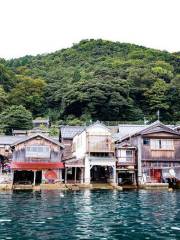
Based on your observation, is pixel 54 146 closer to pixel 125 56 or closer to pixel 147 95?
pixel 147 95

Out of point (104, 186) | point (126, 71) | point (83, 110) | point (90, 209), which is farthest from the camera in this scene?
point (126, 71)

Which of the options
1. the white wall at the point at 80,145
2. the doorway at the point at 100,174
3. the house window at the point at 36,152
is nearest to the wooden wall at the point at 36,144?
the house window at the point at 36,152

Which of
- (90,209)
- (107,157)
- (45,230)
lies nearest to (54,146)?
(107,157)

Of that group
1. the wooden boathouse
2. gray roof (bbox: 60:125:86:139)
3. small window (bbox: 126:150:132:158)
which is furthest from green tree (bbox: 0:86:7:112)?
small window (bbox: 126:150:132:158)

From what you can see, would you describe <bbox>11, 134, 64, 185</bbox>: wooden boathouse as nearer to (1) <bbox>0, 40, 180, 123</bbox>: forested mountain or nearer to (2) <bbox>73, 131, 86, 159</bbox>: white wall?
(2) <bbox>73, 131, 86, 159</bbox>: white wall

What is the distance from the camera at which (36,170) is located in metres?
52.0

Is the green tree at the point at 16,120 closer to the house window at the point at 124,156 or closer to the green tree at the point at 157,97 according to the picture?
the green tree at the point at 157,97

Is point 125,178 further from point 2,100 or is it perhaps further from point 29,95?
point 29,95

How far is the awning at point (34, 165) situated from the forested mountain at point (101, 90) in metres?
35.3

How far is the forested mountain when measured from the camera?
91.1 metres

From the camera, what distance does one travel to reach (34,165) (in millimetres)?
52406

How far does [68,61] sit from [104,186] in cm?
8677

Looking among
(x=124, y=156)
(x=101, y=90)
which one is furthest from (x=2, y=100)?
(x=124, y=156)

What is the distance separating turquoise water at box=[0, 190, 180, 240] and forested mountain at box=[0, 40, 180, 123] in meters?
60.2
